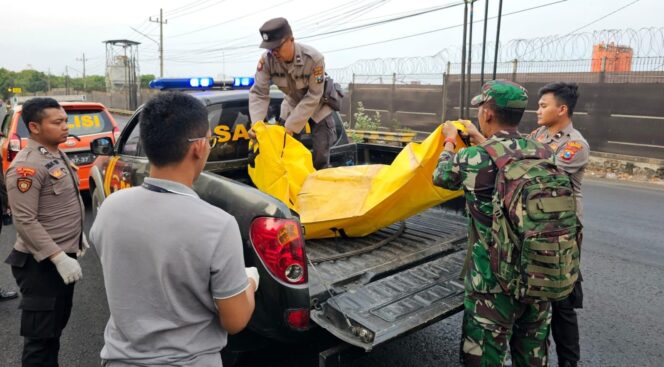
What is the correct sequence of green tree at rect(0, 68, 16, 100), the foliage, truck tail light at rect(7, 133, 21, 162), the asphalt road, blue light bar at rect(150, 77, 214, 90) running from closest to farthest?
the asphalt road < blue light bar at rect(150, 77, 214, 90) < truck tail light at rect(7, 133, 21, 162) < green tree at rect(0, 68, 16, 100) < the foliage

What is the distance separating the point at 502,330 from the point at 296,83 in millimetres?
2407

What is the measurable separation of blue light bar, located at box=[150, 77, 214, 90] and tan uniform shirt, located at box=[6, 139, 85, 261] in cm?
151

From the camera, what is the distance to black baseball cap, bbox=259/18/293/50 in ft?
10.9

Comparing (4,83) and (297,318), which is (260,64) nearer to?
(297,318)

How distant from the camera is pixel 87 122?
707 centimetres

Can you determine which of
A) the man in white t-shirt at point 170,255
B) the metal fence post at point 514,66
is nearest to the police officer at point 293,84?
the man in white t-shirt at point 170,255

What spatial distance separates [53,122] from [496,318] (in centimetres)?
261


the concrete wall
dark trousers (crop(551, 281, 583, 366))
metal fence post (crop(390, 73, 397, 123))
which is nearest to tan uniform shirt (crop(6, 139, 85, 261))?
dark trousers (crop(551, 281, 583, 366))

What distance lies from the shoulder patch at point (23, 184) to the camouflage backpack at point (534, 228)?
239 cm

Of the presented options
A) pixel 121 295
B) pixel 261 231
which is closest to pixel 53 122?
pixel 261 231

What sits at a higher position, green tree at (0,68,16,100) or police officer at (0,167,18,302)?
green tree at (0,68,16,100)

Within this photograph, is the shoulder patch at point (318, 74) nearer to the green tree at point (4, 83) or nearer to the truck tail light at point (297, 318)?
the truck tail light at point (297, 318)

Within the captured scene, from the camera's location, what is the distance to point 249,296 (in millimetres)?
1335

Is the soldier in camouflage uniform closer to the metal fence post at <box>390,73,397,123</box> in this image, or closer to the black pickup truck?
the black pickup truck
